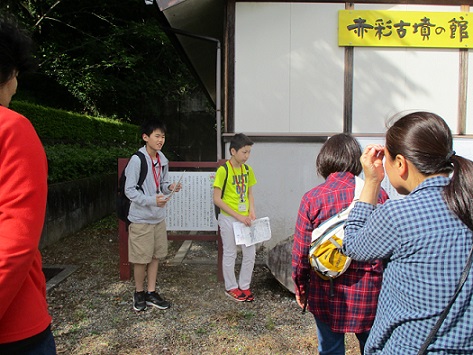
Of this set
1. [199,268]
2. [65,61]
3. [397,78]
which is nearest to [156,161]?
[199,268]

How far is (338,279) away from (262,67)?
3.87 metres

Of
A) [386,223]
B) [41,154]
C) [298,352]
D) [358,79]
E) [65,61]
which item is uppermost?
[65,61]

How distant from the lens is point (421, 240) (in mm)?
1317

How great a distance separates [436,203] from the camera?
4.37 ft

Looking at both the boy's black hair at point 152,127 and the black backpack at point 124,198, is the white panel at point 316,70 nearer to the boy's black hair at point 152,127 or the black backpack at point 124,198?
the boy's black hair at point 152,127

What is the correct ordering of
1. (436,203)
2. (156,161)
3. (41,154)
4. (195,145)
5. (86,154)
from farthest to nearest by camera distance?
(195,145) → (86,154) → (156,161) → (436,203) → (41,154)

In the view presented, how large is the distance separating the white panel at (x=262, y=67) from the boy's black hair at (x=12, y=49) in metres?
4.09

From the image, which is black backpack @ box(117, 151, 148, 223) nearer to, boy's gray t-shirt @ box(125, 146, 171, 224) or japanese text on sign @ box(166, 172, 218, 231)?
boy's gray t-shirt @ box(125, 146, 171, 224)

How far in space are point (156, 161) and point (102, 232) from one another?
3.95 metres

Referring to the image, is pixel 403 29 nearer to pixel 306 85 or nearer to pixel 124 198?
pixel 306 85

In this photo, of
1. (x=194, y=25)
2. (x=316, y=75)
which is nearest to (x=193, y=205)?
(x=316, y=75)

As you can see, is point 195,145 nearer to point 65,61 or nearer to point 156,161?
point 65,61

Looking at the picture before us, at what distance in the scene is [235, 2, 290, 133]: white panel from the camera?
17.3 ft

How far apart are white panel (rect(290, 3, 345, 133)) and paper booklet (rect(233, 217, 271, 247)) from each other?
1.80 meters
